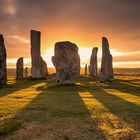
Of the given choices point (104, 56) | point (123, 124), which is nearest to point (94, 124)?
point (123, 124)

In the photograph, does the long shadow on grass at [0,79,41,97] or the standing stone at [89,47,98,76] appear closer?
the long shadow on grass at [0,79,41,97]

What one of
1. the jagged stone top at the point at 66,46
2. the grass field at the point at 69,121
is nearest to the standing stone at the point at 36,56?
the jagged stone top at the point at 66,46

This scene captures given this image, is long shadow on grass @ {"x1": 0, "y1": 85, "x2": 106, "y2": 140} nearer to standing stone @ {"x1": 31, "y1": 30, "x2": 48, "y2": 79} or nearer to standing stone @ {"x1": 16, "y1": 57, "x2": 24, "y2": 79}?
standing stone @ {"x1": 31, "y1": 30, "x2": 48, "y2": 79}

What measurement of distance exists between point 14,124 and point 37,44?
35996mm

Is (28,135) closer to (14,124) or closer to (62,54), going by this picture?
(14,124)

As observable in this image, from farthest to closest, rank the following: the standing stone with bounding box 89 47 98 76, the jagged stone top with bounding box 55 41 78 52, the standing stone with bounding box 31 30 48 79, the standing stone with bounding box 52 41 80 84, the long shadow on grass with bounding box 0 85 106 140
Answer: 1. the standing stone with bounding box 89 47 98 76
2. the standing stone with bounding box 31 30 48 79
3. the jagged stone top with bounding box 55 41 78 52
4. the standing stone with bounding box 52 41 80 84
5. the long shadow on grass with bounding box 0 85 106 140

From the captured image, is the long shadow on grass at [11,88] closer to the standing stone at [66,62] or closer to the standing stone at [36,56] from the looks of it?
the standing stone at [66,62]

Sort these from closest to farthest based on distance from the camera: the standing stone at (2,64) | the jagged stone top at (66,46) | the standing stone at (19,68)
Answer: the jagged stone top at (66,46) < the standing stone at (2,64) < the standing stone at (19,68)

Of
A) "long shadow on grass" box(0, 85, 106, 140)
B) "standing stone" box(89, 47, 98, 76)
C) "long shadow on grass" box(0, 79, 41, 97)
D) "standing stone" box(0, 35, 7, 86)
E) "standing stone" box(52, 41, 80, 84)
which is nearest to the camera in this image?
"long shadow on grass" box(0, 85, 106, 140)

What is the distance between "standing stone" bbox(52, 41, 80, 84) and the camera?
34438 mm

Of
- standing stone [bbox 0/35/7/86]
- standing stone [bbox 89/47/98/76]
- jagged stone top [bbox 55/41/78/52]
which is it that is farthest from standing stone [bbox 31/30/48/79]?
standing stone [bbox 89/47/98/76]

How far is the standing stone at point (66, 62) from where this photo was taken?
34.4 m

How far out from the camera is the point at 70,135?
41.7 ft

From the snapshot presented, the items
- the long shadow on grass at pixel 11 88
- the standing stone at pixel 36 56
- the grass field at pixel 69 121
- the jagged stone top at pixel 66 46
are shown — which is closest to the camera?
the grass field at pixel 69 121
